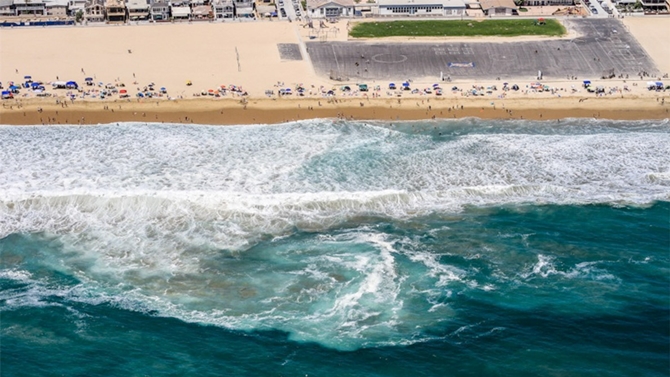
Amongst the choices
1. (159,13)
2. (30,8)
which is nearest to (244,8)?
(159,13)

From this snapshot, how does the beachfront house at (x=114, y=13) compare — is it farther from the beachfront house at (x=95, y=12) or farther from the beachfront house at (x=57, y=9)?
the beachfront house at (x=57, y=9)

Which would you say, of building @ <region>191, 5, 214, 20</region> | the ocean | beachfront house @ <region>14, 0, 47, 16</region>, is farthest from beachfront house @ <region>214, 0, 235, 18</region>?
the ocean

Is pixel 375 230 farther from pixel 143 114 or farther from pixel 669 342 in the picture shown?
pixel 143 114

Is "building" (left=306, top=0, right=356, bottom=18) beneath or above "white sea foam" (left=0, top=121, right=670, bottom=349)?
above

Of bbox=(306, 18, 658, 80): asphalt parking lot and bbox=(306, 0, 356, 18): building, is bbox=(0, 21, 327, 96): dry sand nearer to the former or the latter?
bbox=(306, 0, 356, 18): building

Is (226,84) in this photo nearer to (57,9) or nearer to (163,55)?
(163,55)

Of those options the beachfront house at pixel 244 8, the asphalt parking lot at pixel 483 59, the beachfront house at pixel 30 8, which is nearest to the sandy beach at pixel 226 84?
the asphalt parking lot at pixel 483 59
